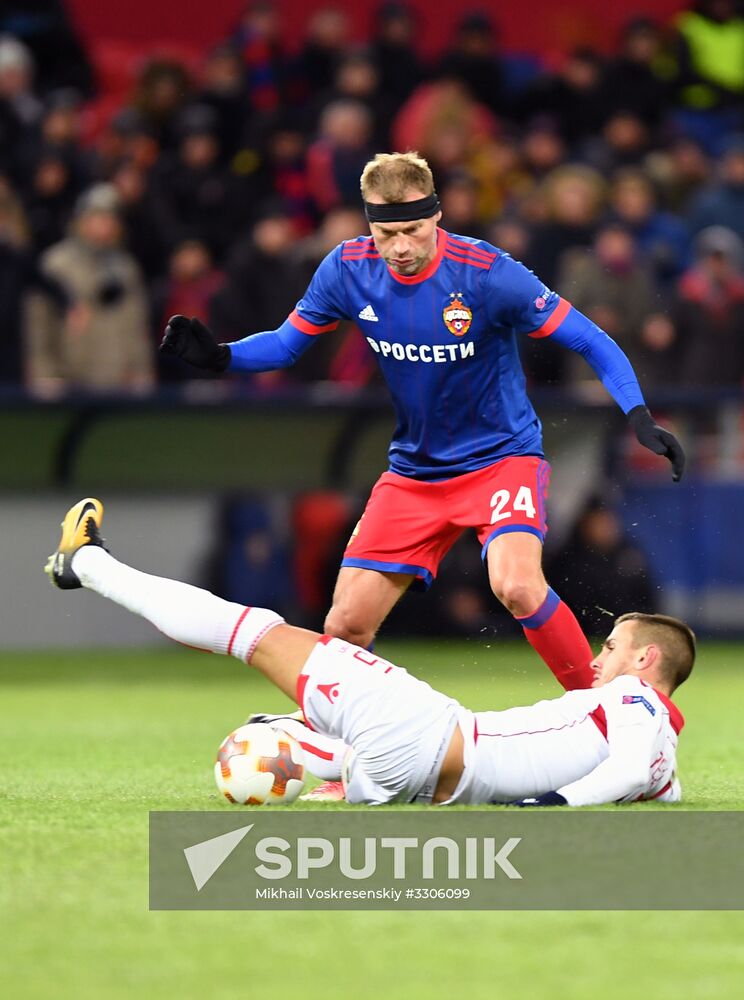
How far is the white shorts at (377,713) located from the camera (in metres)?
5.19

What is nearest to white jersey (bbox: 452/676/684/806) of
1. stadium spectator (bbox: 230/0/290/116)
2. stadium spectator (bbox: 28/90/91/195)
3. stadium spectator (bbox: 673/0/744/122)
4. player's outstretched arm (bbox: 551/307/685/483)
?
player's outstretched arm (bbox: 551/307/685/483)

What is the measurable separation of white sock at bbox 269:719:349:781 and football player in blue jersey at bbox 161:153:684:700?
74cm

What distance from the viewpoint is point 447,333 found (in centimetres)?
654

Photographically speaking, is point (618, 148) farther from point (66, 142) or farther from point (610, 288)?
point (66, 142)

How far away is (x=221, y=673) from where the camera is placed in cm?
1139

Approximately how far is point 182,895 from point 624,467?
27.5 ft

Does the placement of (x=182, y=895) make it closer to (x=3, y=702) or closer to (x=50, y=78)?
(x=3, y=702)

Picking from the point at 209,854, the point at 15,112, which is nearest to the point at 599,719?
the point at 209,854

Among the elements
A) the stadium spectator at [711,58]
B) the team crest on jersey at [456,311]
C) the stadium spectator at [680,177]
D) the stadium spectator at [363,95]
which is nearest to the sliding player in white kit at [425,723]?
the team crest on jersey at [456,311]

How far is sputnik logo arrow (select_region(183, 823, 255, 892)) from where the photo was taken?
4.55m

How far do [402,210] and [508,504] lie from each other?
110cm

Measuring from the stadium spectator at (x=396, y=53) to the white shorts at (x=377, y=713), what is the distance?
10270 millimetres

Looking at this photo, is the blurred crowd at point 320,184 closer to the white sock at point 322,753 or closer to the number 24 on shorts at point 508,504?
the number 24 on shorts at point 508,504

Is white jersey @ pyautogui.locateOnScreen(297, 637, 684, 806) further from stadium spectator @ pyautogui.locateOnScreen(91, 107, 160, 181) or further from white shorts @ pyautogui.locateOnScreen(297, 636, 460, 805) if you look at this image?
stadium spectator @ pyautogui.locateOnScreen(91, 107, 160, 181)
